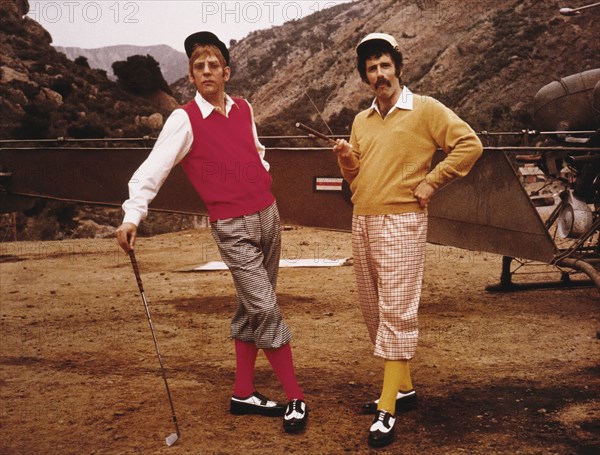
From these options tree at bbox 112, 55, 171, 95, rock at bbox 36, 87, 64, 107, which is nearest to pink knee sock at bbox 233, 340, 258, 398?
rock at bbox 36, 87, 64, 107

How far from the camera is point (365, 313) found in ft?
11.7

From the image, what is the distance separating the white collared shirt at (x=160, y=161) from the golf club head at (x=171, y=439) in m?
1.09

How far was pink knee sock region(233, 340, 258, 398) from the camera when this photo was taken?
144 inches

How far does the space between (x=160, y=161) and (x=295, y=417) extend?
1468mm

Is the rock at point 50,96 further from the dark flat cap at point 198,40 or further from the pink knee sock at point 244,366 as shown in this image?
the pink knee sock at point 244,366

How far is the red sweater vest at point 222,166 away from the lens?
337cm

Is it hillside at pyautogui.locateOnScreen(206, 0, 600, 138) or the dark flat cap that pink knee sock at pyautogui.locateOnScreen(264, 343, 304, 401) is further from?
hillside at pyautogui.locateOnScreen(206, 0, 600, 138)

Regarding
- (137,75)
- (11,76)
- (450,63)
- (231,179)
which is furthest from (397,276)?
(137,75)

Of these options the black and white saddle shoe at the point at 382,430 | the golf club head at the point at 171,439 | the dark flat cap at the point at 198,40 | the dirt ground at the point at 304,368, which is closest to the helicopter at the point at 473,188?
the dirt ground at the point at 304,368

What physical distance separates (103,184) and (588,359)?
4455 mm

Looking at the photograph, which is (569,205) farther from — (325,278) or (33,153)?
(33,153)

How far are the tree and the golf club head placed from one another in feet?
154

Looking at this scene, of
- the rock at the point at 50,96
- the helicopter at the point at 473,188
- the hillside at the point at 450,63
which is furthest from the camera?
the hillside at the point at 450,63

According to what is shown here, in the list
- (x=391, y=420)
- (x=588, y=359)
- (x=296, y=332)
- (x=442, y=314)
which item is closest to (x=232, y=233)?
(x=391, y=420)
